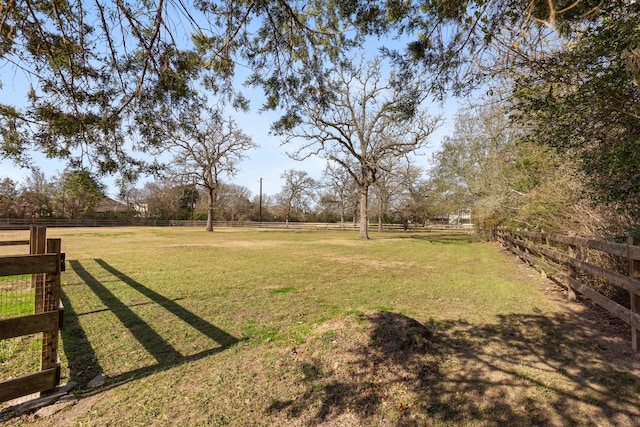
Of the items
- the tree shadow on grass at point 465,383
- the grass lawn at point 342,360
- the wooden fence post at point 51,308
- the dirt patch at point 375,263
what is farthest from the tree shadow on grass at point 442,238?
the wooden fence post at point 51,308

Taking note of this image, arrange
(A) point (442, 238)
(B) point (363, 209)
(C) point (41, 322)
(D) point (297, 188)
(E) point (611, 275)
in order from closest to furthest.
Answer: (C) point (41, 322) → (E) point (611, 275) → (B) point (363, 209) → (A) point (442, 238) → (D) point (297, 188)

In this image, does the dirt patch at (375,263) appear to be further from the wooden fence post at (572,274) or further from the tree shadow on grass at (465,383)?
the tree shadow on grass at (465,383)

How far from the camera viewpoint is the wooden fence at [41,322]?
8.91ft

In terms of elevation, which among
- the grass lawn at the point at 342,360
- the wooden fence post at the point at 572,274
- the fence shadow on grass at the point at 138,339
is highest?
the wooden fence post at the point at 572,274

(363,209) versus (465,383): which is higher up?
(363,209)

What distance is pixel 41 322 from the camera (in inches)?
114

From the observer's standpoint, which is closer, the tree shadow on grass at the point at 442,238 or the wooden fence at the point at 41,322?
the wooden fence at the point at 41,322

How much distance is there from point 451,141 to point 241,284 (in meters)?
20.4

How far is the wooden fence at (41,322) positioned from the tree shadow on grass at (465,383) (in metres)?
2.15

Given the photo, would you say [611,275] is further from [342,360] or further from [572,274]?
[342,360]

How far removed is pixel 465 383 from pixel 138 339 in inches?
161

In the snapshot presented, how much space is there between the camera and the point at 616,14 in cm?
401

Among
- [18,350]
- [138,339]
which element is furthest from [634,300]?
[18,350]

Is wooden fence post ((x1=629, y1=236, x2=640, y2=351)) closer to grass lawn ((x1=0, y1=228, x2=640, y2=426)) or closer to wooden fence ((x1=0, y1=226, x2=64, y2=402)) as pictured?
grass lawn ((x1=0, y1=228, x2=640, y2=426))
